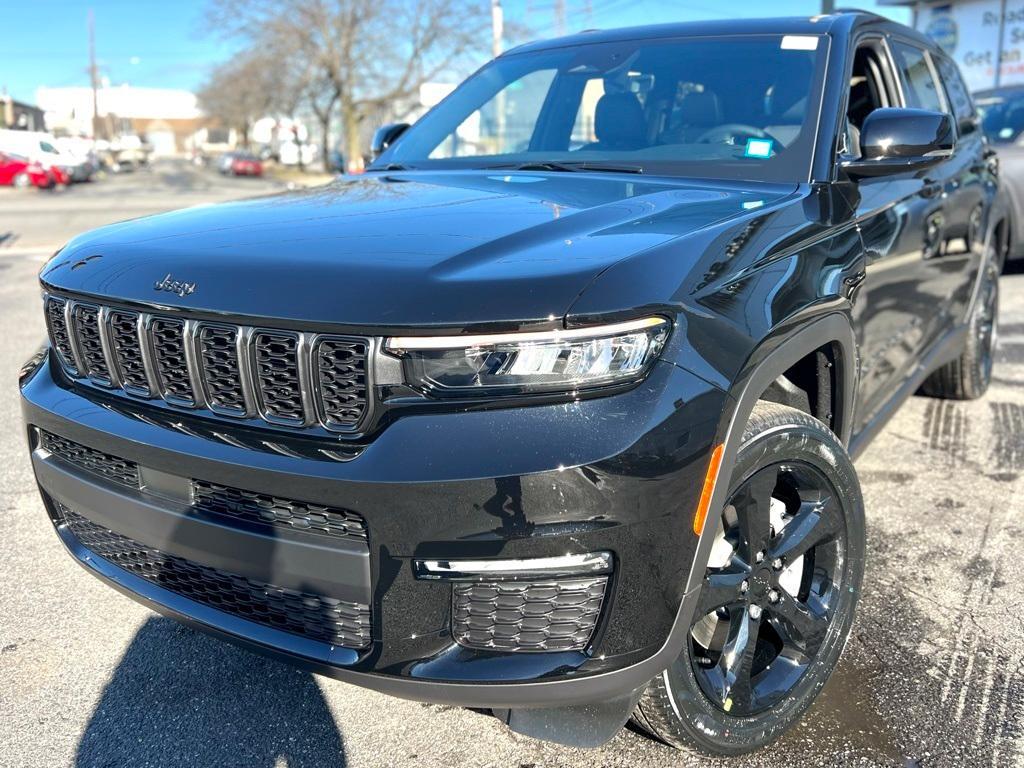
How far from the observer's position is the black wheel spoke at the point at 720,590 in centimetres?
195

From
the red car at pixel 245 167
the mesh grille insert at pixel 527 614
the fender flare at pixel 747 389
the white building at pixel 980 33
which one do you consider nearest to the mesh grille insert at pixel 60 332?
the mesh grille insert at pixel 527 614

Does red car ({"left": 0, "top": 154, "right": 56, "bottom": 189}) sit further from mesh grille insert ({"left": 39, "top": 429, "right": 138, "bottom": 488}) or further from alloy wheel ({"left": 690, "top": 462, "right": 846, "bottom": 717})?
alloy wheel ({"left": 690, "top": 462, "right": 846, "bottom": 717})

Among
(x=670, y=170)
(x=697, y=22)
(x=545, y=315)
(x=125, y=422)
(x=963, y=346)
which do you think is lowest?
(x=963, y=346)

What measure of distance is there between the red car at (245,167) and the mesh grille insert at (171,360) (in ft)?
174

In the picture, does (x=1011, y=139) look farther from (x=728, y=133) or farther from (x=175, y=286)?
(x=175, y=286)

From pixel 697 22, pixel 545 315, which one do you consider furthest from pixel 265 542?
pixel 697 22

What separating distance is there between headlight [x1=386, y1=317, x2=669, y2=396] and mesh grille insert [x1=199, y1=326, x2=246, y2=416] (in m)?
0.39

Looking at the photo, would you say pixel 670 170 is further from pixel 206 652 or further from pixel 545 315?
pixel 206 652

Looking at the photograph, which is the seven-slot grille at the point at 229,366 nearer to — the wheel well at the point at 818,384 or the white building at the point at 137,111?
the wheel well at the point at 818,384

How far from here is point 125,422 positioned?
207cm

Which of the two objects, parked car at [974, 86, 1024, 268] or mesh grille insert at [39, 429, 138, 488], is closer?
mesh grille insert at [39, 429, 138, 488]

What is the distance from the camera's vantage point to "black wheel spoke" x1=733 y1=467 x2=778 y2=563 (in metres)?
2.04

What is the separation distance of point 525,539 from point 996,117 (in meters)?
8.96

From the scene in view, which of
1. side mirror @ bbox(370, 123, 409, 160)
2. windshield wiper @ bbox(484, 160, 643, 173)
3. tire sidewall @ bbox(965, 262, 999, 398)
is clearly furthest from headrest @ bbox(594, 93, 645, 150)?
tire sidewall @ bbox(965, 262, 999, 398)
